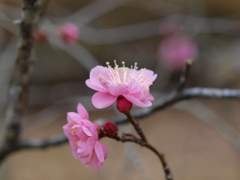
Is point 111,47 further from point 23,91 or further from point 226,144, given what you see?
point 23,91

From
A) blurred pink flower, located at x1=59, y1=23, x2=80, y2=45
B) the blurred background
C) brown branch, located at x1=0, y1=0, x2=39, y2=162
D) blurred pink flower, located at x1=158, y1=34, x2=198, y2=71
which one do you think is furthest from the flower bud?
blurred pink flower, located at x1=158, y1=34, x2=198, y2=71

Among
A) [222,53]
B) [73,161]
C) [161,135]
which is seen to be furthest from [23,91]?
[222,53]

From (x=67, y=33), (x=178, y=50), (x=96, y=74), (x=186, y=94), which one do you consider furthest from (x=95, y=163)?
(x=178, y=50)

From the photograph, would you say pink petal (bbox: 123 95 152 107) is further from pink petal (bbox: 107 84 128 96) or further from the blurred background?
the blurred background

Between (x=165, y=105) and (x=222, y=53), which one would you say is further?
(x=222, y=53)

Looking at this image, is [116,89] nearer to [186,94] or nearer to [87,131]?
[87,131]

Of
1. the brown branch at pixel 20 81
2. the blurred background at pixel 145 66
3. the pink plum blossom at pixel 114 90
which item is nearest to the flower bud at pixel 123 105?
the pink plum blossom at pixel 114 90
